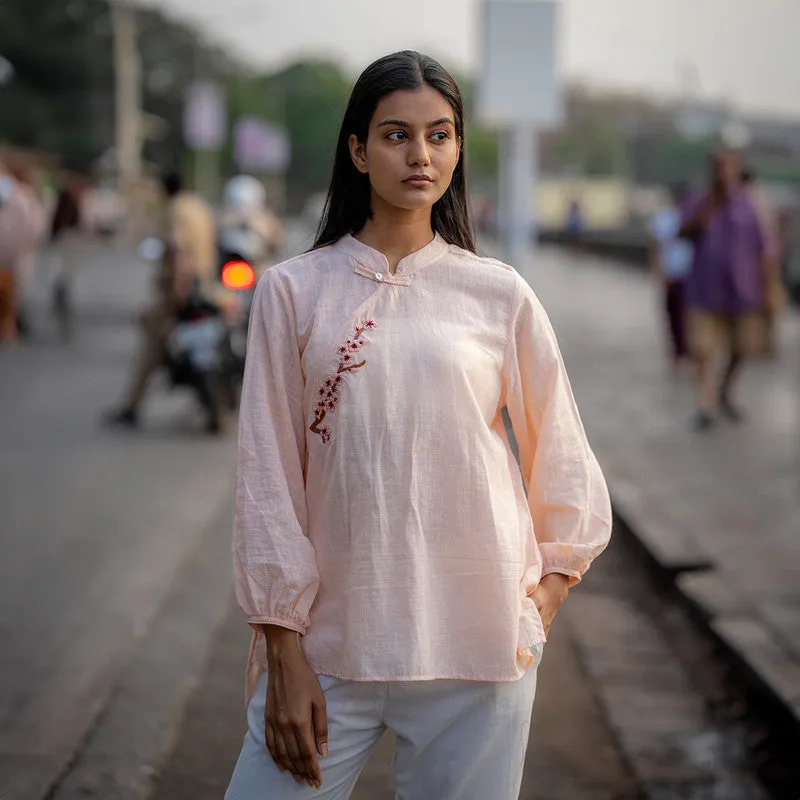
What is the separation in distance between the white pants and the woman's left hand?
115 mm

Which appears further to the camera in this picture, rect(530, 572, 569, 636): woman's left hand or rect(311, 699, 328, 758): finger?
rect(530, 572, 569, 636): woman's left hand

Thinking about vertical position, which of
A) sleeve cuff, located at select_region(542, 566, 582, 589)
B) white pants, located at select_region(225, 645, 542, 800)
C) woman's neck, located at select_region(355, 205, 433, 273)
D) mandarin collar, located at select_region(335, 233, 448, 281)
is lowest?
white pants, located at select_region(225, 645, 542, 800)

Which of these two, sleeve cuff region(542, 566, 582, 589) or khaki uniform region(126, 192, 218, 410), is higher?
sleeve cuff region(542, 566, 582, 589)

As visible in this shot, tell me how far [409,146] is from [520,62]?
24.1ft

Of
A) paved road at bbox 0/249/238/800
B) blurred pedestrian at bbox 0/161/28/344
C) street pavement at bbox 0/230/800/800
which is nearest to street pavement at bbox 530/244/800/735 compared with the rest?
street pavement at bbox 0/230/800/800

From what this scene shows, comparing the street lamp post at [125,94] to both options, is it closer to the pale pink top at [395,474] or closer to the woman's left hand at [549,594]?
the pale pink top at [395,474]

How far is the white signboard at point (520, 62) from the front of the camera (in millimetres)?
9094

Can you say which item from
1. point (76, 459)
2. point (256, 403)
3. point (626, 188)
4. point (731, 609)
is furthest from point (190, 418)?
point (626, 188)

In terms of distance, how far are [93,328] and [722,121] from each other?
49.0 meters

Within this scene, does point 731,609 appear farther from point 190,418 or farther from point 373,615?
point 190,418

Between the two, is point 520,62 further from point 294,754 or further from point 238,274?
point 294,754

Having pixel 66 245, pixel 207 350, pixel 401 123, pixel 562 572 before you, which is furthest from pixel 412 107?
pixel 66 245

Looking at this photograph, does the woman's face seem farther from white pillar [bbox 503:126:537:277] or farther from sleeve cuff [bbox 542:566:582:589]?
white pillar [bbox 503:126:537:277]

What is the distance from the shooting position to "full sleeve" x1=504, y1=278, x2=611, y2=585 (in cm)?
225
